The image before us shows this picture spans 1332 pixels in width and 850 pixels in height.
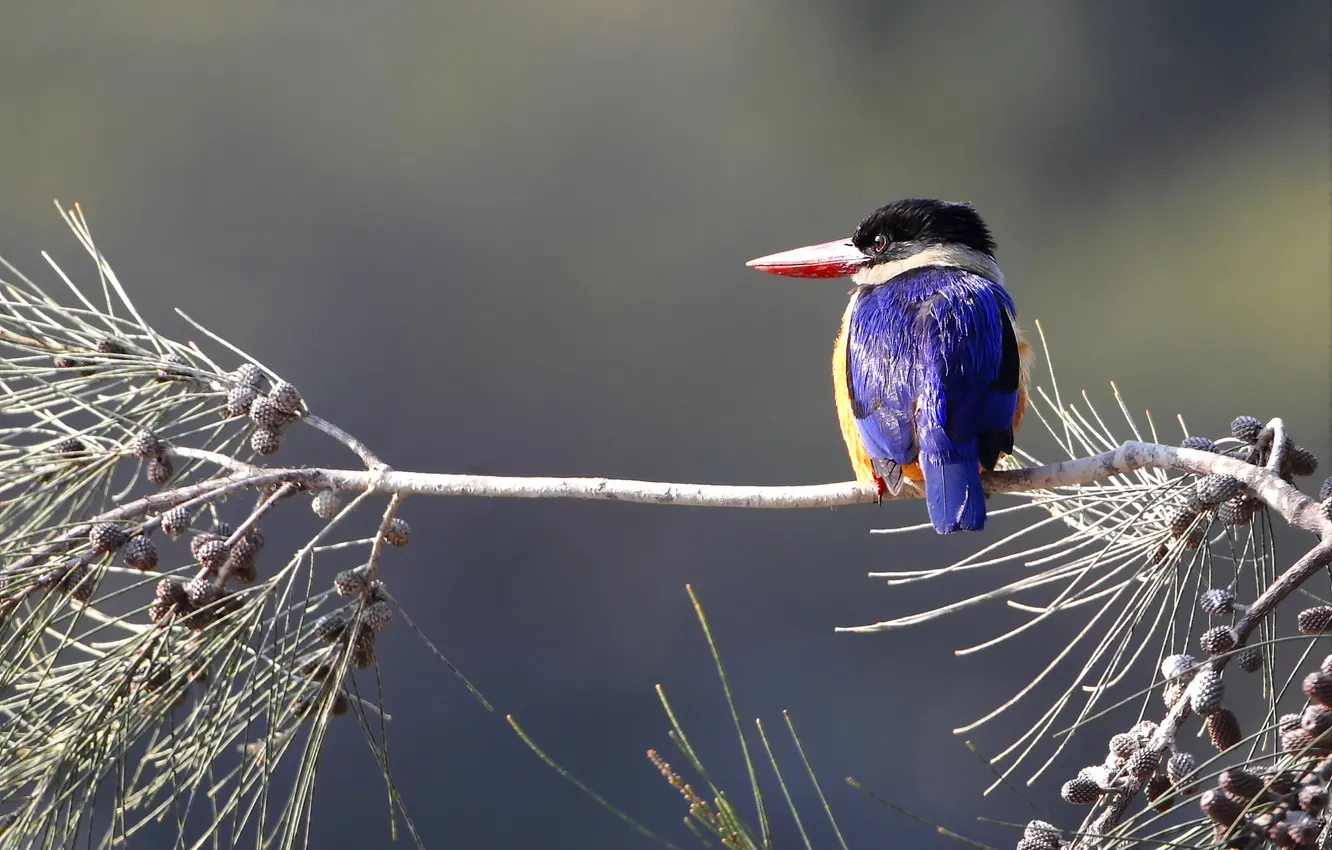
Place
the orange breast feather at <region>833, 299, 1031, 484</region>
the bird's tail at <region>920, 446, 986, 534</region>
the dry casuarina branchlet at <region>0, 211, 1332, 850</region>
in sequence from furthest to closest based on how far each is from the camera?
the orange breast feather at <region>833, 299, 1031, 484</region>
the bird's tail at <region>920, 446, 986, 534</region>
the dry casuarina branchlet at <region>0, 211, 1332, 850</region>

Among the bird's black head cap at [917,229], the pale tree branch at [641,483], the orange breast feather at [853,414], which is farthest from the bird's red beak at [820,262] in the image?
the pale tree branch at [641,483]

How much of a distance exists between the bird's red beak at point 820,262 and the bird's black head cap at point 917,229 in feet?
0.05

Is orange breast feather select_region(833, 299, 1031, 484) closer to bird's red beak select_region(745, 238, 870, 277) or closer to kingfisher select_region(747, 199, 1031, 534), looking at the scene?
kingfisher select_region(747, 199, 1031, 534)

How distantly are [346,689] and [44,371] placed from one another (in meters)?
0.31

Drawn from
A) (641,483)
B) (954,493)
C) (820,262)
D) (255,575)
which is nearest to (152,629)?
(255,575)

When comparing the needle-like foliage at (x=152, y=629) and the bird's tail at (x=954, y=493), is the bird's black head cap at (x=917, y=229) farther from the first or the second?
the needle-like foliage at (x=152, y=629)

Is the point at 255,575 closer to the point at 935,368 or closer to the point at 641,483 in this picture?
the point at 641,483

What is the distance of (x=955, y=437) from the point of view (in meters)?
1.02

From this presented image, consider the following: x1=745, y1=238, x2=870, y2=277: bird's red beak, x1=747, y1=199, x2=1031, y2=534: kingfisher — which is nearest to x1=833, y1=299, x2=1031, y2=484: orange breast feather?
x1=747, y1=199, x2=1031, y2=534: kingfisher

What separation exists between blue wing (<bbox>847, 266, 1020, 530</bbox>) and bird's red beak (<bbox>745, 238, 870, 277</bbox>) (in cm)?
16

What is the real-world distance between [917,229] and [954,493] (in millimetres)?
476

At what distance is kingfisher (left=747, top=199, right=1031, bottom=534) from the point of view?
39.9 inches

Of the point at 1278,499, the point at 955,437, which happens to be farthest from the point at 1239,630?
the point at 955,437

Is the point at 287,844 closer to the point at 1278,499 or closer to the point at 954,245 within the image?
the point at 1278,499
